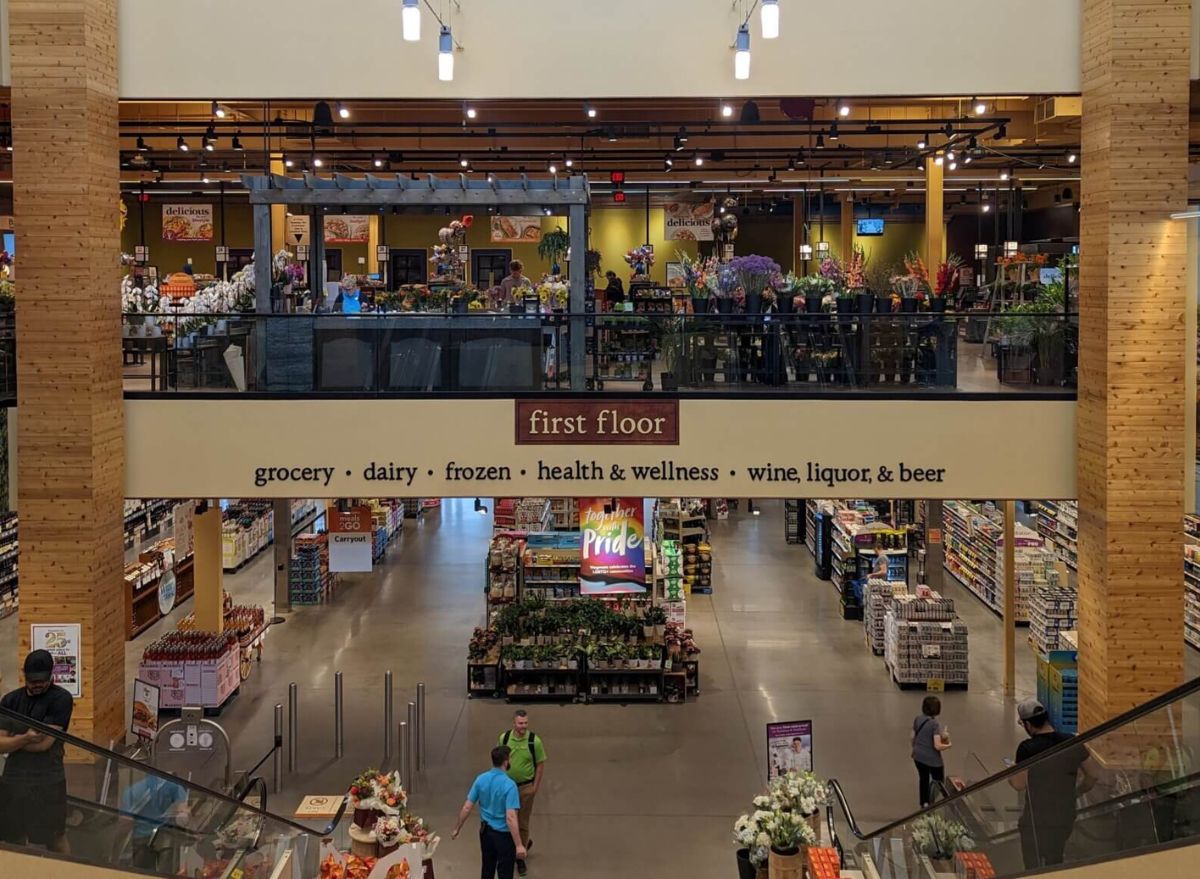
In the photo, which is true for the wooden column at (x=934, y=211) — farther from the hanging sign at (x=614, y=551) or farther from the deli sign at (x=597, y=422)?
the deli sign at (x=597, y=422)

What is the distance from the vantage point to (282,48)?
1026 centimetres

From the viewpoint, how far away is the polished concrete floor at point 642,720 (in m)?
10.1

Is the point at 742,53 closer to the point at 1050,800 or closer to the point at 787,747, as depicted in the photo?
the point at 787,747

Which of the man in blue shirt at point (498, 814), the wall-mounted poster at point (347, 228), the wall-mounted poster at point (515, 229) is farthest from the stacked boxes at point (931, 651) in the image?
the wall-mounted poster at point (347, 228)

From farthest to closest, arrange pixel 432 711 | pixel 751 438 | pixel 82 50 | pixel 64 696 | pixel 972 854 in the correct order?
pixel 432 711, pixel 751 438, pixel 82 50, pixel 64 696, pixel 972 854

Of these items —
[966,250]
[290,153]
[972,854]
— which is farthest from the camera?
→ [966,250]

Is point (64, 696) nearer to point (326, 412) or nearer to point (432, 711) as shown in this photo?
point (326, 412)

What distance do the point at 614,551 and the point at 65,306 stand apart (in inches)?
231

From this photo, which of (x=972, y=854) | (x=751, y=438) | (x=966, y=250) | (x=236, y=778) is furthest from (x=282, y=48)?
(x=966, y=250)

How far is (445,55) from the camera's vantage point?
31.0 feet

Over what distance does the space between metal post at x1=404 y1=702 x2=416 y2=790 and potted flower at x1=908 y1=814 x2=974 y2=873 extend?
17.5 feet

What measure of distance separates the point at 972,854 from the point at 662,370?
541cm

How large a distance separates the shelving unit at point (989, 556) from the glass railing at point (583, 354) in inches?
170

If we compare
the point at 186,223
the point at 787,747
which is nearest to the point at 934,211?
the point at 787,747
